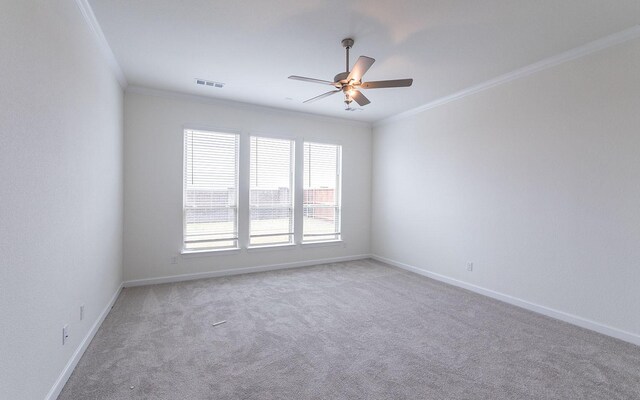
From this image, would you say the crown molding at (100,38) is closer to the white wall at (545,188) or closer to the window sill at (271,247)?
the window sill at (271,247)

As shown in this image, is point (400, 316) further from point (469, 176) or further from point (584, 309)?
point (469, 176)

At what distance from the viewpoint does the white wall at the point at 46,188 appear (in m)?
1.46

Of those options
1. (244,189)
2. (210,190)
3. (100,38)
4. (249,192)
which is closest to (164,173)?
(210,190)

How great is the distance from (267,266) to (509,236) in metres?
3.74

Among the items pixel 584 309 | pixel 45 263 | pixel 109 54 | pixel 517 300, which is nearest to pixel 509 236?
pixel 517 300

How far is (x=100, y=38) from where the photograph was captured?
2.92 metres

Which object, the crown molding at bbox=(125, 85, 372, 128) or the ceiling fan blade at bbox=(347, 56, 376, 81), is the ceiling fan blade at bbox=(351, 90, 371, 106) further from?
the crown molding at bbox=(125, 85, 372, 128)

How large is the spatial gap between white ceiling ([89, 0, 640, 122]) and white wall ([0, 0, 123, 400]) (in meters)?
0.62

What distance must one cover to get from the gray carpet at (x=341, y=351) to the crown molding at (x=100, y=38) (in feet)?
9.27

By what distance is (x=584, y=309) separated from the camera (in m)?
3.14

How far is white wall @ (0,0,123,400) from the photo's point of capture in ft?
4.81

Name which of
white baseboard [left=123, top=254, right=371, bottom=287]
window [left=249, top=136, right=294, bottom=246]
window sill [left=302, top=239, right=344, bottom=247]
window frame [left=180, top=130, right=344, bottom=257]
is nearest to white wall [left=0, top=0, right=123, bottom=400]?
white baseboard [left=123, top=254, right=371, bottom=287]

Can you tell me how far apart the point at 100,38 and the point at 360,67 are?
8.34 ft

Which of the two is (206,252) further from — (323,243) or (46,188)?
(46,188)
